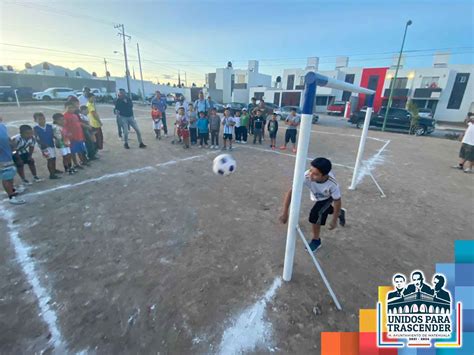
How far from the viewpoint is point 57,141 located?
18.9 ft

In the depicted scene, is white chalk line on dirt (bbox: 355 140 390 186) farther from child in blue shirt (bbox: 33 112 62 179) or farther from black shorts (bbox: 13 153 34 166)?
black shorts (bbox: 13 153 34 166)

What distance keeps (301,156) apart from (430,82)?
136ft

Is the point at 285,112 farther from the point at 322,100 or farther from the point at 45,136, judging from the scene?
the point at 45,136

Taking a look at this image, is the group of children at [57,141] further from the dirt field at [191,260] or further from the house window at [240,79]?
the house window at [240,79]

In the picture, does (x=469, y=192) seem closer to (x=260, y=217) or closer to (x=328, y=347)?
(x=260, y=217)

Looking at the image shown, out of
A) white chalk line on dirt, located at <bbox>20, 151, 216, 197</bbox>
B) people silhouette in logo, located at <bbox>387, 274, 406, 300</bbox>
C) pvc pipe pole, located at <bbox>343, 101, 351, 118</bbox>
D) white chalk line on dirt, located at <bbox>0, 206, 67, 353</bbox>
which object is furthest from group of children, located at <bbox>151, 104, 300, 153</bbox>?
pvc pipe pole, located at <bbox>343, 101, 351, 118</bbox>

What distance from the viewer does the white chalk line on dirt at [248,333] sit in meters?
2.08

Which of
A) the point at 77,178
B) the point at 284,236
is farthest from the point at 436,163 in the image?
the point at 77,178

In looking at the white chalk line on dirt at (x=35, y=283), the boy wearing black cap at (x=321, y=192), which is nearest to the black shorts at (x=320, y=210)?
the boy wearing black cap at (x=321, y=192)

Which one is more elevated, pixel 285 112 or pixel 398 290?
pixel 285 112

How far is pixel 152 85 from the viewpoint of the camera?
62.7 meters

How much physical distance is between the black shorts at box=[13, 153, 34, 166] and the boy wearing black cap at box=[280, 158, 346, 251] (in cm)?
591

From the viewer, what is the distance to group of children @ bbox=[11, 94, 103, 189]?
525 centimetres

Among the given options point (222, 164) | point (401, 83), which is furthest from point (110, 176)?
point (401, 83)
